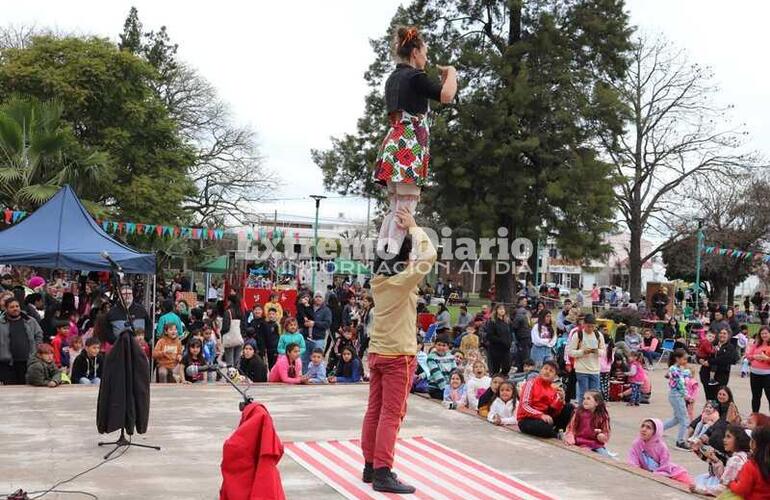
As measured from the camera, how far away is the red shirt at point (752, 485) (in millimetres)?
4987

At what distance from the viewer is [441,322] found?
16.5m

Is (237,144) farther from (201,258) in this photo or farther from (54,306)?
(54,306)

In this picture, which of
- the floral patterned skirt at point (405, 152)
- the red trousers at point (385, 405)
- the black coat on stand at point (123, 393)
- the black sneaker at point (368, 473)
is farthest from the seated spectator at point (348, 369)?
the floral patterned skirt at point (405, 152)

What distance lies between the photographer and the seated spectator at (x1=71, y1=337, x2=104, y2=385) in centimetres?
966

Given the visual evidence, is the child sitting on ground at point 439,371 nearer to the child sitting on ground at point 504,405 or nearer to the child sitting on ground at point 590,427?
the child sitting on ground at point 504,405

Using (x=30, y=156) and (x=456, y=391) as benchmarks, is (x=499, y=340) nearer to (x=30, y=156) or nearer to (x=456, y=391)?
(x=456, y=391)

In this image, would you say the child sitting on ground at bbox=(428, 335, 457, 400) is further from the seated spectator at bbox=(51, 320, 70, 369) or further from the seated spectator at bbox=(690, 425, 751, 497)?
the seated spectator at bbox=(51, 320, 70, 369)

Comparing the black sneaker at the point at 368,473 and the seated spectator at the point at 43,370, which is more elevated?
the seated spectator at the point at 43,370

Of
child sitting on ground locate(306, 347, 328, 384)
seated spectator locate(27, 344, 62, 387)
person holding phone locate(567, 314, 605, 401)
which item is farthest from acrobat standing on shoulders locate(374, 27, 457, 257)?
person holding phone locate(567, 314, 605, 401)

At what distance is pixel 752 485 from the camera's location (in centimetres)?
501

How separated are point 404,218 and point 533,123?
2196 centimetres

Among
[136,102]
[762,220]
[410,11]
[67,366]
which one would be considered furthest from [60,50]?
[762,220]

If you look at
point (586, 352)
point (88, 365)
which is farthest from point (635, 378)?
point (88, 365)

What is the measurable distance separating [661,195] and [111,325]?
97.8 ft
